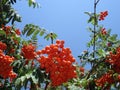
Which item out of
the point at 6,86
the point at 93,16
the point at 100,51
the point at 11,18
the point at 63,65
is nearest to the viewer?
the point at 63,65

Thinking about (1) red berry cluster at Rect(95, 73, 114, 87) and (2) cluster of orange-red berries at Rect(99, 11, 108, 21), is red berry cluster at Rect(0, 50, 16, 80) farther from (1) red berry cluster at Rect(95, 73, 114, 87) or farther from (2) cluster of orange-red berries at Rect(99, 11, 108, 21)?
(2) cluster of orange-red berries at Rect(99, 11, 108, 21)

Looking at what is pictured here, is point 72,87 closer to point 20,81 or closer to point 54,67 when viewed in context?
point 54,67

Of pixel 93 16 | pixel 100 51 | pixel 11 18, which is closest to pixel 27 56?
pixel 100 51

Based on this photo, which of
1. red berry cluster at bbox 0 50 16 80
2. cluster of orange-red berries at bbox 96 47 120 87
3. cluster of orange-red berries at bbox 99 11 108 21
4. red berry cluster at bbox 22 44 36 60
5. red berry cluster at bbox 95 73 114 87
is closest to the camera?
red berry cluster at bbox 0 50 16 80

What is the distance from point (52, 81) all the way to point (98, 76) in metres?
1.73

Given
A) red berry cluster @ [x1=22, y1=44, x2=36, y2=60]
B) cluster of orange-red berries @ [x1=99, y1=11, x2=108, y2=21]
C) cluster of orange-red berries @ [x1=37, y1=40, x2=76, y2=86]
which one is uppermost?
cluster of orange-red berries @ [x1=99, y1=11, x2=108, y2=21]

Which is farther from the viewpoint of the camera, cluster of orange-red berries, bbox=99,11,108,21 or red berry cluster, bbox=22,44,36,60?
cluster of orange-red berries, bbox=99,11,108,21

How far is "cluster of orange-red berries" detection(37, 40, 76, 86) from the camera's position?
4723mm

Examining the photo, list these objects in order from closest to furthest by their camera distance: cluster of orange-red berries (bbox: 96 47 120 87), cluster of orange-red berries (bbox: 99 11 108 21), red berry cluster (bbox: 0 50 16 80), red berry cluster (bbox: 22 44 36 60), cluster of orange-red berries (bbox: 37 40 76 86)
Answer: cluster of orange-red berries (bbox: 37 40 76 86), red berry cluster (bbox: 0 50 16 80), cluster of orange-red berries (bbox: 96 47 120 87), red berry cluster (bbox: 22 44 36 60), cluster of orange-red berries (bbox: 99 11 108 21)

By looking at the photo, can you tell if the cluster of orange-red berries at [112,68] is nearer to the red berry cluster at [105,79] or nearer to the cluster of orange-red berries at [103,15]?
the red berry cluster at [105,79]

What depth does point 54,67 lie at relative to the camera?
4.74 meters

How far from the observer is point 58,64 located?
188 inches

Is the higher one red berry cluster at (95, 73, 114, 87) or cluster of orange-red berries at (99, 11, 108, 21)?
cluster of orange-red berries at (99, 11, 108, 21)

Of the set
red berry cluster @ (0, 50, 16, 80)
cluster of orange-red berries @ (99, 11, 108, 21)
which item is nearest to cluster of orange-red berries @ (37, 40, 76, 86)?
red berry cluster @ (0, 50, 16, 80)
